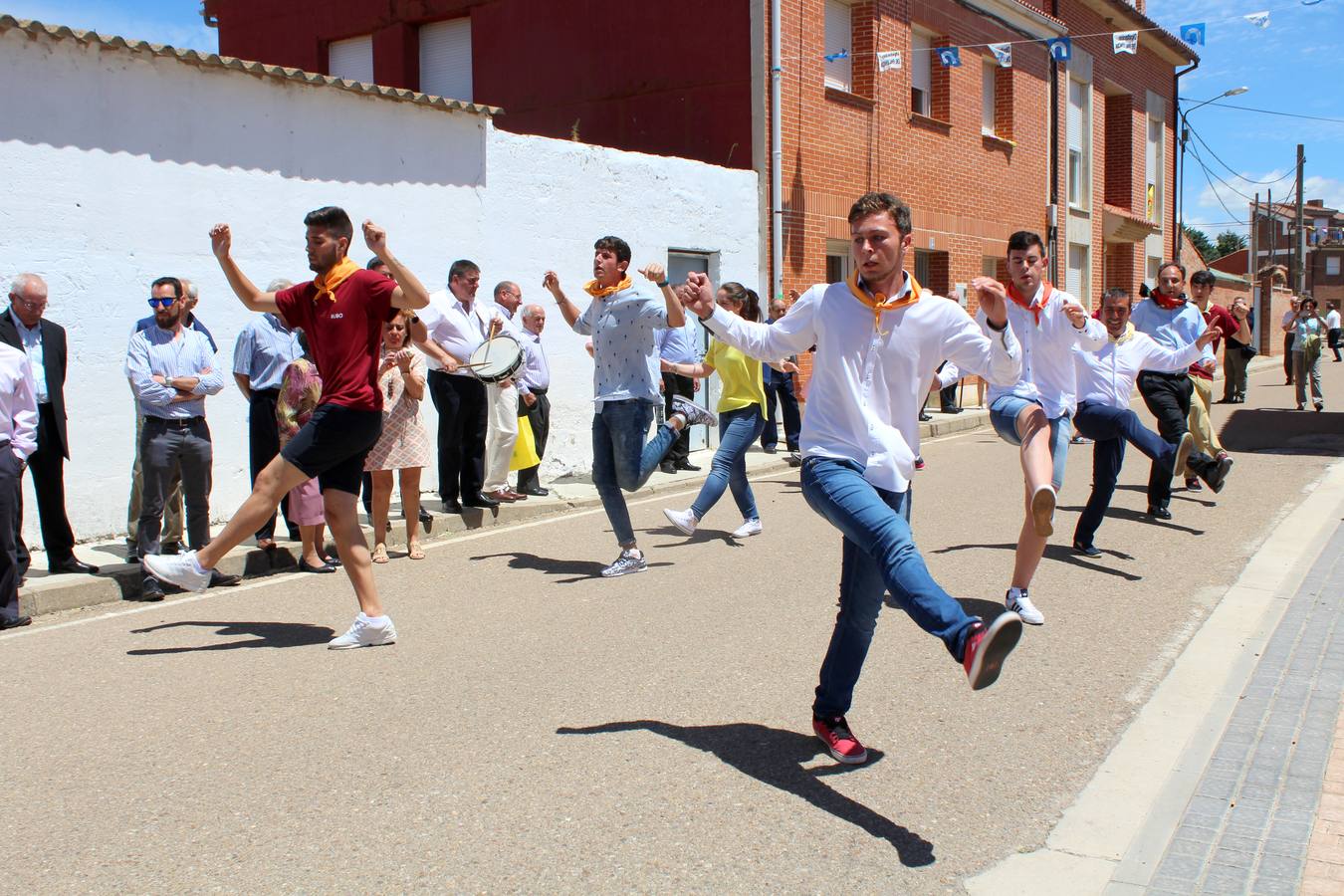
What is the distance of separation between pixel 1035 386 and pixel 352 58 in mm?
15369

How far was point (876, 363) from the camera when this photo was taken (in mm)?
4051

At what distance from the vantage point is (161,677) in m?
5.43

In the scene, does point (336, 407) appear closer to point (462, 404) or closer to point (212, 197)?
point (462, 404)

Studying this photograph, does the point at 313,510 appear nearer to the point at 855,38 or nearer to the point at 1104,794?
the point at 1104,794

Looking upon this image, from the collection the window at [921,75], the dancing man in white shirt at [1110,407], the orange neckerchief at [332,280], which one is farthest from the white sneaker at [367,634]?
the window at [921,75]

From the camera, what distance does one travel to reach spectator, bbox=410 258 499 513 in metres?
9.24

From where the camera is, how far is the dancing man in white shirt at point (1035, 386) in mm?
5809

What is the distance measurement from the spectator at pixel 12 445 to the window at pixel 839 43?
42.6 ft

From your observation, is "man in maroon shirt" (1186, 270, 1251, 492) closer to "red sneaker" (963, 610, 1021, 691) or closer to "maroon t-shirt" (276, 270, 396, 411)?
"maroon t-shirt" (276, 270, 396, 411)

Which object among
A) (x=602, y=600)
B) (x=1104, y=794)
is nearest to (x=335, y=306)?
(x=602, y=600)

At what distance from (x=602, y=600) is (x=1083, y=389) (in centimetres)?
354

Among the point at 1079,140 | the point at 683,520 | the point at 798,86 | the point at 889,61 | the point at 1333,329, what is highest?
the point at 1079,140

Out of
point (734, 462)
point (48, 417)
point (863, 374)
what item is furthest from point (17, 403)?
point (863, 374)

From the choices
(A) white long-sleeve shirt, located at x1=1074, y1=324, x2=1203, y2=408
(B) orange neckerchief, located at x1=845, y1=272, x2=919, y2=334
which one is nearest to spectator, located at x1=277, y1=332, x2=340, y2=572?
(B) orange neckerchief, located at x1=845, y1=272, x2=919, y2=334
